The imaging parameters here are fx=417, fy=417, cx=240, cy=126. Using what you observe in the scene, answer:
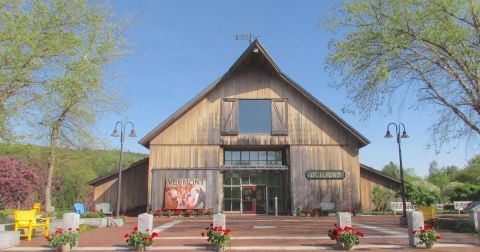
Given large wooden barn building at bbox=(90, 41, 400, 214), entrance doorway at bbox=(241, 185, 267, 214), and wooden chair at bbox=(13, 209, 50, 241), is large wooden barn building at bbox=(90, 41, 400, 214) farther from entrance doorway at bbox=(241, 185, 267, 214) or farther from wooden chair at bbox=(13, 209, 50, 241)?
wooden chair at bbox=(13, 209, 50, 241)

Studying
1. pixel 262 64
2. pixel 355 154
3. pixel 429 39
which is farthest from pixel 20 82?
pixel 355 154

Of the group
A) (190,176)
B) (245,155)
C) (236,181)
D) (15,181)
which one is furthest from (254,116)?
(15,181)

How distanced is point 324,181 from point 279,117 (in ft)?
17.4

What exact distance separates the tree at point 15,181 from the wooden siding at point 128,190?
9.35 meters

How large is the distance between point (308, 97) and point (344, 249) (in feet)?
59.3

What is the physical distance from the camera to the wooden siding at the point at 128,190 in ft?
96.8

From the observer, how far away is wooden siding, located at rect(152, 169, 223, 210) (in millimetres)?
27703

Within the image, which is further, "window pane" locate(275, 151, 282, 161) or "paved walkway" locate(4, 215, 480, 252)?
"window pane" locate(275, 151, 282, 161)

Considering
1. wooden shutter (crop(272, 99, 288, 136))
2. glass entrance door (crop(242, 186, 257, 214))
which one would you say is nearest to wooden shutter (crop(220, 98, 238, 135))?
wooden shutter (crop(272, 99, 288, 136))

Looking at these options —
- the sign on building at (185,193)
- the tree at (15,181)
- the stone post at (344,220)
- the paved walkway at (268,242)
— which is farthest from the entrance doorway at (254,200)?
the tree at (15,181)

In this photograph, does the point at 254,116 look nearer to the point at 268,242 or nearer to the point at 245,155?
the point at 245,155

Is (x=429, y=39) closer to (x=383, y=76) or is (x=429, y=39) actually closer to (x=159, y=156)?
(x=383, y=76)

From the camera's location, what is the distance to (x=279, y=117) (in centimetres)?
2880

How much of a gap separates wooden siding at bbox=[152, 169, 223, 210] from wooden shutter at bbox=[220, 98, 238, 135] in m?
2.83
